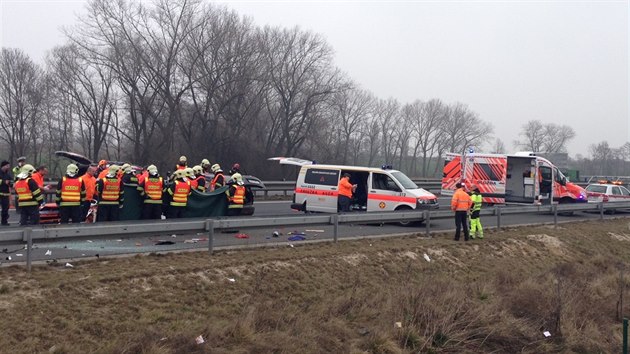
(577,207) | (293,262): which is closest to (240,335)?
(293,262)

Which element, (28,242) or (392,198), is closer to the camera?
(28,242)

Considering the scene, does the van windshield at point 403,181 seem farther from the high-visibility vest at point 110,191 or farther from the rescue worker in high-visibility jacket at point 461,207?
the high-visibility vest at point 110,191

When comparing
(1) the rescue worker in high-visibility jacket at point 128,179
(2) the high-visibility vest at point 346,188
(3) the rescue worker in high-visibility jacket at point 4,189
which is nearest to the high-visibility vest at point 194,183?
(1) the rescue worker in high-visibility jacket at point 128,179

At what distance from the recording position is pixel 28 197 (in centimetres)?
1243

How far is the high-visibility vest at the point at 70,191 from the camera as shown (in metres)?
12.5

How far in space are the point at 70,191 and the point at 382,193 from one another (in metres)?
9.80

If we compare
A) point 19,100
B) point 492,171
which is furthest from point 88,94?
point 492,171

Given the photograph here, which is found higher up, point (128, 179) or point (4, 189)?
point (128, 179)

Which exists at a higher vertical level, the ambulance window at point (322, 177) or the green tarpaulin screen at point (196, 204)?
the ambulance window at point (322, 177)

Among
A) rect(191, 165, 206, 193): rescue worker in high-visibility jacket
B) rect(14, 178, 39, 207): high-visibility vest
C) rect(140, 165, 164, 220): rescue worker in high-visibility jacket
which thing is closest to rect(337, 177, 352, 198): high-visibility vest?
rect(191, 165, 206, 193): rescue worker in high-visibility jacket

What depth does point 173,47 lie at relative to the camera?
43125 millimetres

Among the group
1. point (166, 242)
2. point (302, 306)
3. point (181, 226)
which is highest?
point (181, 226)

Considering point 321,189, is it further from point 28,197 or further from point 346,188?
point 28,197

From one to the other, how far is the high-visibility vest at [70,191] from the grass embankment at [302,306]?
3.33m
